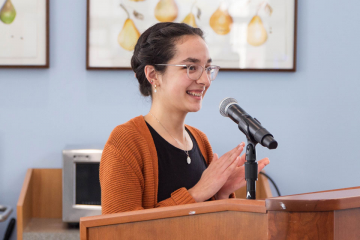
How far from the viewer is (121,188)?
3.19 feet

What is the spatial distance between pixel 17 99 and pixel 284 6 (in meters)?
1.60

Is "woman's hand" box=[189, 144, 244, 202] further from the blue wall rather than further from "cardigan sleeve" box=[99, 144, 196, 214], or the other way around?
the blue wall

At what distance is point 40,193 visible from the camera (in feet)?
6.77

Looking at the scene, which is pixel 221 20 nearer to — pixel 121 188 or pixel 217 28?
pixel 217 28

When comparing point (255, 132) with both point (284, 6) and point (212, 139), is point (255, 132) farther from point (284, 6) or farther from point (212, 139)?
point (284, 6)

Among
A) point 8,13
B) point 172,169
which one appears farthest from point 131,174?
point 8,13

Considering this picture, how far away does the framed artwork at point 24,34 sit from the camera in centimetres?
206

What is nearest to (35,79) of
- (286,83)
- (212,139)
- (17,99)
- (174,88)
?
(17,99)

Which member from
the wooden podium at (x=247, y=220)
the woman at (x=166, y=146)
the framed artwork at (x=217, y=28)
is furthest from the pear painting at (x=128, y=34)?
the wooden podium at (x=247, y=220)

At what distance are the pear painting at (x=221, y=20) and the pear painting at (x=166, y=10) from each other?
0.22 metres

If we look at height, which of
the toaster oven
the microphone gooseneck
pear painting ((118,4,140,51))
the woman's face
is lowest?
the toaster oven

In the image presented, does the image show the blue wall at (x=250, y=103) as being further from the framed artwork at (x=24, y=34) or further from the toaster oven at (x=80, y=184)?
the toaster oven at (x=80, y=184)

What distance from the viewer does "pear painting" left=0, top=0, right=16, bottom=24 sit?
2.06 meters

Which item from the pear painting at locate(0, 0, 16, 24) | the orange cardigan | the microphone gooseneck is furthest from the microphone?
the pear painting at locate(0, 0, 16, 24)
